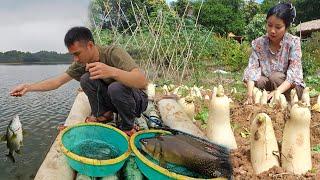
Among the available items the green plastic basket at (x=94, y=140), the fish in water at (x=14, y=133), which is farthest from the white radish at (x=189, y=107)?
the fish in water at (x=14, y=133)

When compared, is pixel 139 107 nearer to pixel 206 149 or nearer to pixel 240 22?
pixel 206 149

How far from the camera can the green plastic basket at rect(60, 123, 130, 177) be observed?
324 cm

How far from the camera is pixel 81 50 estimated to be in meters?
4.07

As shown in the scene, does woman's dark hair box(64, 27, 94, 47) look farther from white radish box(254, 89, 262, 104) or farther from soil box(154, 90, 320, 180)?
white radish box(254, 89, 262, 104)

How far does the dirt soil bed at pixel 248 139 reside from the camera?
10.6 ft

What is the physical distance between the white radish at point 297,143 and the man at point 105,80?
1.45m

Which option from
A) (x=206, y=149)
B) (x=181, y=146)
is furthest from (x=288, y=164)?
(x=181, y=146)

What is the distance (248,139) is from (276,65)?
1.66 metres

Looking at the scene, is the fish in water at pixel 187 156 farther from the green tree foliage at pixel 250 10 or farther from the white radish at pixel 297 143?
the green tree foliage at pixel 250 10

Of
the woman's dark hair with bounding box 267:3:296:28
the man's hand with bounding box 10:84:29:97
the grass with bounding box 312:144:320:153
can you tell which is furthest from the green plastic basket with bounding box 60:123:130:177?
the woman's dark hair with bounding box 267:3:296:28

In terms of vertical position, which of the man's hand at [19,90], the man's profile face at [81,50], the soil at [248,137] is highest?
the man's profile face at [81,50]

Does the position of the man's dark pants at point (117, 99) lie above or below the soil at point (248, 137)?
above

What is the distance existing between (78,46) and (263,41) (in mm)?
2839

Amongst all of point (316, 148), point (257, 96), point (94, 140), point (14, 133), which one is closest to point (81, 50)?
point (94, 140)
